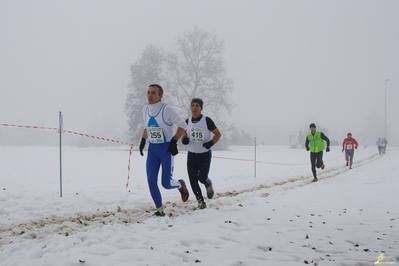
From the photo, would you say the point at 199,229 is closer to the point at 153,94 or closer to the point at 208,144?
the point at 208,144

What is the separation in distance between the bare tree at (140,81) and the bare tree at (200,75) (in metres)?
1.43

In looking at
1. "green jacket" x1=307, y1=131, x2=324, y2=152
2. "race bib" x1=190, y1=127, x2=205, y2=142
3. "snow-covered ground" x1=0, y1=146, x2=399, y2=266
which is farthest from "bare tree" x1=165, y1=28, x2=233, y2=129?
"race bib" x1=190, y1=127, x2=205, y2=142

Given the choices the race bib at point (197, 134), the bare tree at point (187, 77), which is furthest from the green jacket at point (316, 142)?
the bare tree at point (187, 77)

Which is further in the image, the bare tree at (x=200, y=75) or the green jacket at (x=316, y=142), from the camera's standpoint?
the bare tree at (x=200, y=75)

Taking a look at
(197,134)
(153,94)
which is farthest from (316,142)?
(153,94)

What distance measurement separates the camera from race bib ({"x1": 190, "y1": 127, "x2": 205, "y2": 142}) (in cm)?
628

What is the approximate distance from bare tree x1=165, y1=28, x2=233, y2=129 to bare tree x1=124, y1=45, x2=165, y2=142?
1435mm

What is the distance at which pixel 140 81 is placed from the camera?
1480 inches

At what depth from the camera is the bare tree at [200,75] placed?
37.0m

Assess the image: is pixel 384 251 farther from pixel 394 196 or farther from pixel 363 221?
pixel 394 196

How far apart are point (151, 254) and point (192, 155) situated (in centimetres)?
312

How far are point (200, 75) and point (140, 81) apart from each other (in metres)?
7.03

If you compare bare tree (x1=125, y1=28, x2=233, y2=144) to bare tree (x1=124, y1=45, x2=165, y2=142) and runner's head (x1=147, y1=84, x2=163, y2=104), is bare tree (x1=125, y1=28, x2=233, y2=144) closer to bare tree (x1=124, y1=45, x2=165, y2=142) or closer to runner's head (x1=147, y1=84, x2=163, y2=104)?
bare tree (x1=124, y1=45, x2=165, y2=142)

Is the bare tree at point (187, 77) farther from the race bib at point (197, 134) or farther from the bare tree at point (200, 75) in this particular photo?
the race bib at point (197, 134)
